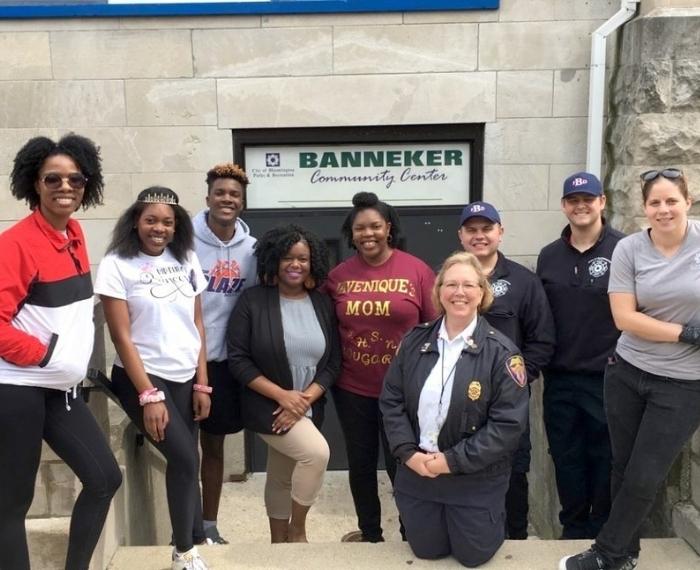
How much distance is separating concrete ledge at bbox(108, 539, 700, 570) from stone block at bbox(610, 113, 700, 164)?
2.58 meters

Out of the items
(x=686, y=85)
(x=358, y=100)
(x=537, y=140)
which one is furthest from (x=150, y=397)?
(x=686, y=85)

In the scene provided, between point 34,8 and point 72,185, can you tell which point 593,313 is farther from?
point 34,8

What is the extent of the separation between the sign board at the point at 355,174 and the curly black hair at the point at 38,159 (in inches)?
109

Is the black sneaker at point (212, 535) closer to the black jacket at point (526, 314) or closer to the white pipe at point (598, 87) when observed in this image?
the black jacket at point (526, 314)

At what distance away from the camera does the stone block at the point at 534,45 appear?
5.03 m

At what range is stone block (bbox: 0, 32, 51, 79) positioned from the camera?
198 inches

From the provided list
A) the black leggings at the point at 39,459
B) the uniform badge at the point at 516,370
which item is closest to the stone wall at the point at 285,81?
the uniform badge at the point at 516,370

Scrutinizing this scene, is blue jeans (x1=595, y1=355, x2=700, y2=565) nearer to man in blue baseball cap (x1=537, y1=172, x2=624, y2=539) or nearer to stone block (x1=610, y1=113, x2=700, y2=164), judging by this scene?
man in blue baseball cap (x1=537, y1=172, x2=624, y2=539)

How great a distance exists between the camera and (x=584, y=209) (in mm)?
3264

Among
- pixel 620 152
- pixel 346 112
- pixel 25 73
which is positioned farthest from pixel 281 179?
pixel 620 152

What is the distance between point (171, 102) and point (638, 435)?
152 inches

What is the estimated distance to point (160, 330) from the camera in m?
2.88

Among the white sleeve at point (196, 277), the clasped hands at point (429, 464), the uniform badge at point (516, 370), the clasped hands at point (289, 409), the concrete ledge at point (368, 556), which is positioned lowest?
the concrete ledge at point (368, 556)

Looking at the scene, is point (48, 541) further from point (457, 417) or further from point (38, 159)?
point (457, 417)
